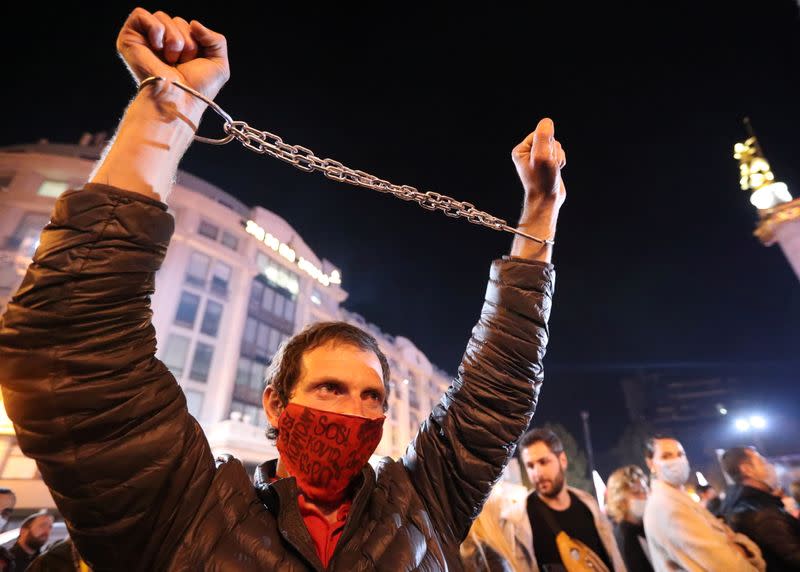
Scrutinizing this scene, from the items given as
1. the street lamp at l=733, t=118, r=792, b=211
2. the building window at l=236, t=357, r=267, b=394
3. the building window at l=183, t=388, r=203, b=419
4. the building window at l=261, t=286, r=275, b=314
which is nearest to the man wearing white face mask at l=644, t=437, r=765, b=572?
the street lamp at l=733, t=118, r=792, b=211

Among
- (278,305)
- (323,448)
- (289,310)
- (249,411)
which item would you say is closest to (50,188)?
(278,305)

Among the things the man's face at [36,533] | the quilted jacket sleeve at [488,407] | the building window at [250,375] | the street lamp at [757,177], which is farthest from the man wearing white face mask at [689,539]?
the building window at [250,375]

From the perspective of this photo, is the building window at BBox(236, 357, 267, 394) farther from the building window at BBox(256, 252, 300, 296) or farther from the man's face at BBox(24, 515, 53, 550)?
the man's face at BBox(24, 515, 53, 550)

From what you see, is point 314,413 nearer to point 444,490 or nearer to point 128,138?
point 444,490

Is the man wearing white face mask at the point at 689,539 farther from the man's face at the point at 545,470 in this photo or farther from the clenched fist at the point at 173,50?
the clenched fist at the point at 173,50

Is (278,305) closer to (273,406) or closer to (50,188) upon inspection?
(50,188)

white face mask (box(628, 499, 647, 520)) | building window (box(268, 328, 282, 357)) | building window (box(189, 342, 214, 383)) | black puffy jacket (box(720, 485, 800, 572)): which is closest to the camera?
black puffy jacket (box(720, 485, 800, 572))

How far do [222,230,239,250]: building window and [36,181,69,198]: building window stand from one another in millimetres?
9706

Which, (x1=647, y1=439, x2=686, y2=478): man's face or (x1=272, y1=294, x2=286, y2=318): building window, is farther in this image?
(x1=272, y1=294, x2=286, y2=318): building window

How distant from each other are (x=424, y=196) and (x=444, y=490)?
54.0 inches

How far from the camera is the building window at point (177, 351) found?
24281 mm

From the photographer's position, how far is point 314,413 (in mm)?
1691

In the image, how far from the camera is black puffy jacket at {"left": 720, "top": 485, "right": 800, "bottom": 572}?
4.00 m

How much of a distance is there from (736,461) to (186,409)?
6.40 m
